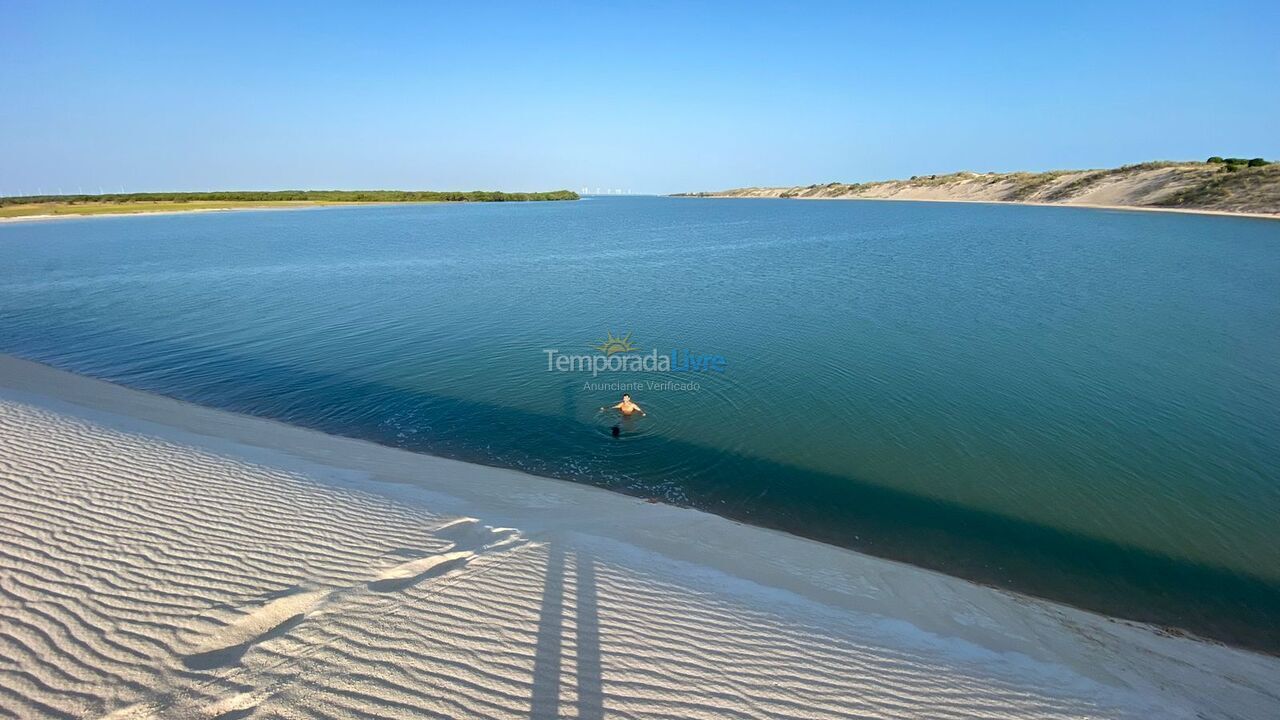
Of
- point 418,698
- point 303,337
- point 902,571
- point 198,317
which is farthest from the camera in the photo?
point 198,317

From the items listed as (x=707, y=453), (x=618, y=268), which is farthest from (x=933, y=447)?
(x=618, y=268)

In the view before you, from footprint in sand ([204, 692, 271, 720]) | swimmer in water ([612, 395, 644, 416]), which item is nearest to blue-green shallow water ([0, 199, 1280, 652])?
swimmer in water ([612, 395, 644, 416])

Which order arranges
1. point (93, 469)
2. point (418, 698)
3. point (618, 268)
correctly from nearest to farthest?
point (418, 698)
point (93, 469)
point (618, 268)

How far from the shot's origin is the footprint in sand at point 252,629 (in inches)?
211

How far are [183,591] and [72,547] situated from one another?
2.28m

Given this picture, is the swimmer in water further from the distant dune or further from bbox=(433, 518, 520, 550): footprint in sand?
the distant dune

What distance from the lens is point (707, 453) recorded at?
12914mm

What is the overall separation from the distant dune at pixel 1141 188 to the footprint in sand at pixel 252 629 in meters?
100

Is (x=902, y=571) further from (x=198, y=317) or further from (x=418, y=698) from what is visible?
(x=198, y=317)
